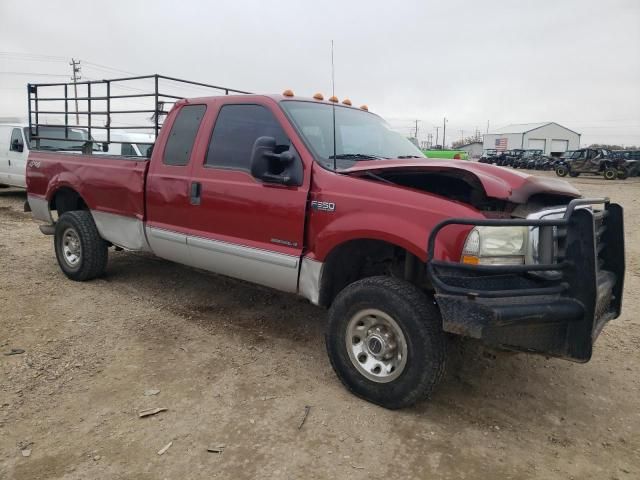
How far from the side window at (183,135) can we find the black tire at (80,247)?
1504mm

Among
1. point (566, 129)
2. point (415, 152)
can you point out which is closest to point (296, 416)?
point (415, 152)

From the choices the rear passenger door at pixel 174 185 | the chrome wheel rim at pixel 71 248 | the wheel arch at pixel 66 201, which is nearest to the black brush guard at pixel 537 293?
the rear passenger door at pixel 174 185

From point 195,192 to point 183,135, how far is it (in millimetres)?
633

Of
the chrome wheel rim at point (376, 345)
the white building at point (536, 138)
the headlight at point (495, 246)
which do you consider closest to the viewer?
the headlight at point (495, 246)

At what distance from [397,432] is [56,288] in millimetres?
4146

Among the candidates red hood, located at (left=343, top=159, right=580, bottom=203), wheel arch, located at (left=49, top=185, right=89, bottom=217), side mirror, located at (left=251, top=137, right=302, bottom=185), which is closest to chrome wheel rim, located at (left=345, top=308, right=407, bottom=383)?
red hood, located at (left=343, top=159, right=580, bottom=203)

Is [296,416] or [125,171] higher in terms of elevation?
[125,171]

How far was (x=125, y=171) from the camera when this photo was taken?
197 inches

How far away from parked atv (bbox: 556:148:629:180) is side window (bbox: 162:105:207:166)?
30.9 metres

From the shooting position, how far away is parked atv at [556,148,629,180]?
2961 cm

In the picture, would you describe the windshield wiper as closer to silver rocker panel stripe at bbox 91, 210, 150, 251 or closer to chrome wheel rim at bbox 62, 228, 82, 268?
silver rocker panel stripe at bbox 91, 210, 150, 251

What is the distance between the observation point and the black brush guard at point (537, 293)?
271 cm

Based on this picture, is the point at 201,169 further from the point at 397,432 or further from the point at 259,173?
the point at 397,432

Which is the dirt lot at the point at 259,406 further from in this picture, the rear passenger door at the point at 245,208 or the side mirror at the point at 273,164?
the side mirror at the point at 273,164
